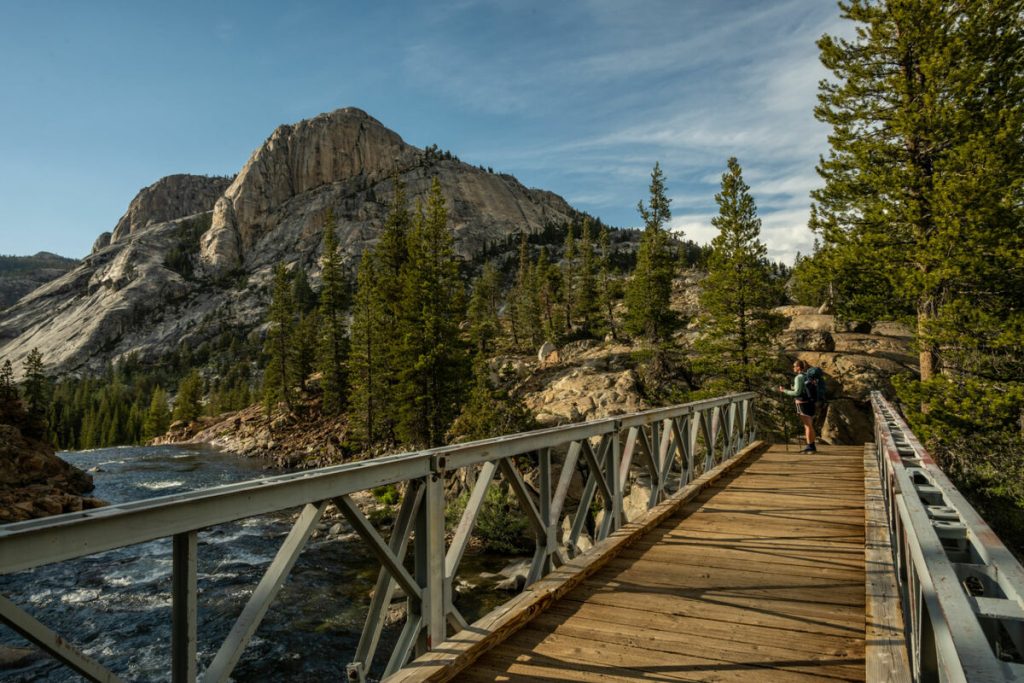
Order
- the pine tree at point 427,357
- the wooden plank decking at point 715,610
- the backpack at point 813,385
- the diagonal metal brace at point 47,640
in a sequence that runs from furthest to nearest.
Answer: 1. the pine tree at point 427,357
2. the backpack at point 813,385
3. the wooden plank decking at point 715,610
4. the diagonal metal brace at point 47,640

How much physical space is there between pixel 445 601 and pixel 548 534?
5.16 ft

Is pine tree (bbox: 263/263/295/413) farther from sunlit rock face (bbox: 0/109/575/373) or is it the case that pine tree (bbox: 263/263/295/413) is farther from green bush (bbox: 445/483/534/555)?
sunlit rock face (bbox: 0/109/575/373)

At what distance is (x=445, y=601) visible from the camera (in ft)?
12.0

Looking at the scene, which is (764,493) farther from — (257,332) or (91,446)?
(257,332)

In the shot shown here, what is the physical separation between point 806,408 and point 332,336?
50.4 metres

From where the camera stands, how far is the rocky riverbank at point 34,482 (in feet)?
80.9

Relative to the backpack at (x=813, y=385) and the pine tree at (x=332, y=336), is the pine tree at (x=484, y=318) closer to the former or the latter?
the pine tree at (x=332, y=336)

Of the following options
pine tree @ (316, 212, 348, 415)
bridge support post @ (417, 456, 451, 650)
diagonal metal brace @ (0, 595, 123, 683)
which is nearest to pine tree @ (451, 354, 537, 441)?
bridge support post @ (417, 456, 451, 650)

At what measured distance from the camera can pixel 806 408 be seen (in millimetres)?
12891

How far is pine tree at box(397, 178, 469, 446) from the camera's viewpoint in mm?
35594

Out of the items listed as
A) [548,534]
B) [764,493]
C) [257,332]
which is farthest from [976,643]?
[257,332]

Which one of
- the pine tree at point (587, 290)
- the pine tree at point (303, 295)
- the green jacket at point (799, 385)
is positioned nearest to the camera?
the green jacket at point (799, 385)

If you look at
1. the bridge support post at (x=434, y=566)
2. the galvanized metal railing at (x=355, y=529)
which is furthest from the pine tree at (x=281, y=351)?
the bridge support post at (x=434, y=566)

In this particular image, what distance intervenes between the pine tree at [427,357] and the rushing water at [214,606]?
13.2 metres
